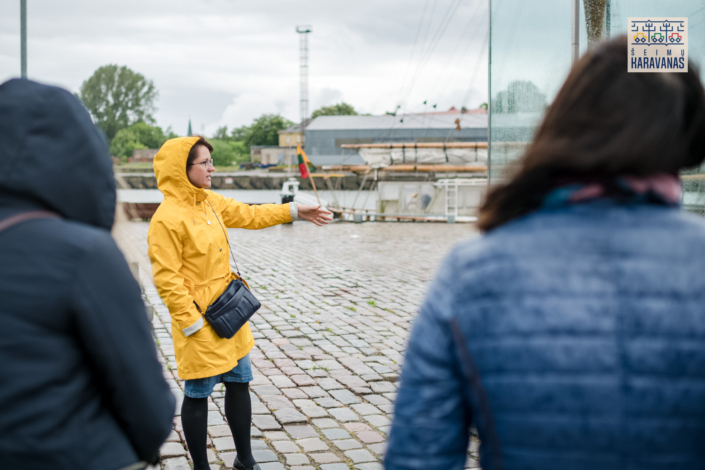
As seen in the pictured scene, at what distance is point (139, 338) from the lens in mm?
1510

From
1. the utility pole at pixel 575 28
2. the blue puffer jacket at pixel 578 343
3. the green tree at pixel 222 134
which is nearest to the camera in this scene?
the blue puffer jacket at pixel 578 343

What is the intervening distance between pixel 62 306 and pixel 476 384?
0.86 metres

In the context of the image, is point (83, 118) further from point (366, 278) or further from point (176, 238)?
point (366, 278)

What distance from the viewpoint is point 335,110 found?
10969cm

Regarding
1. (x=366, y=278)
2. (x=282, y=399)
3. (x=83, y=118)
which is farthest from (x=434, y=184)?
(x=83, y=118)

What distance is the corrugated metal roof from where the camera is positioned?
76.1 m

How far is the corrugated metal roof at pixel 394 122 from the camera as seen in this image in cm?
7606

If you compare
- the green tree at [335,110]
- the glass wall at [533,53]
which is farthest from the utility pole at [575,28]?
the green tree at [335,110]

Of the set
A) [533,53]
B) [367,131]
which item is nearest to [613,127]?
[533,53]

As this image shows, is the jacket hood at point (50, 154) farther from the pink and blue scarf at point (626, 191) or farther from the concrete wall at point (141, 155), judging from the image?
the concrete wall at point (141, 155)

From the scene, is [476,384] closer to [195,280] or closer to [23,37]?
[195,280]

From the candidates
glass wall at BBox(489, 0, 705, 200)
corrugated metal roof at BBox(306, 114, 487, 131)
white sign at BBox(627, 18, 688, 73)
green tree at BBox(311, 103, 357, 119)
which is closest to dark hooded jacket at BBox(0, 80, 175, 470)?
glass wall at BBox(489, 0, 705, 200)

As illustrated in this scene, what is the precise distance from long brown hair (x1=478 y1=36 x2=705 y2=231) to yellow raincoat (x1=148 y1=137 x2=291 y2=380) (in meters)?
2.36

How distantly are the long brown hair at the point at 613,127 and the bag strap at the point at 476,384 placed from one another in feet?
0.88
